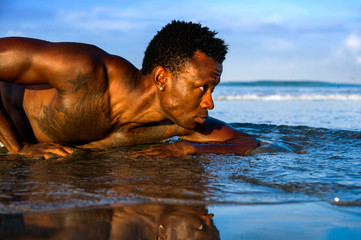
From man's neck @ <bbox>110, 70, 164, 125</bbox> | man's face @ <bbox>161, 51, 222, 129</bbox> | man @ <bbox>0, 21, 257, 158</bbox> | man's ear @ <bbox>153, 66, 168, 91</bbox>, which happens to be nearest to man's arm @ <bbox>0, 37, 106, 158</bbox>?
man @ <bbox>0, 21, 257, 158</bbox>

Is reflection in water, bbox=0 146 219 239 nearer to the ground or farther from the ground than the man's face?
nearer to the ground

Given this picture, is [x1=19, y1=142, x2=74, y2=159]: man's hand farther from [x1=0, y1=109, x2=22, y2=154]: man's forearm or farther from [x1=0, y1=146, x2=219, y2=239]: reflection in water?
[x1=0, y1=146, x2=219, y2=239]: reflection in water

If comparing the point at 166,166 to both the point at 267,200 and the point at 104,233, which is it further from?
the point at 104,233

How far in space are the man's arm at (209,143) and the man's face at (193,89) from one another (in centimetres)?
33

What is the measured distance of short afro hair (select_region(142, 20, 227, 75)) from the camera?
137 inches

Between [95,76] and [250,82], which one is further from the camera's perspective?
[250,82]

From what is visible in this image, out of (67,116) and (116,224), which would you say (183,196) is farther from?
(67,116)

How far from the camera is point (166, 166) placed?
132 inches

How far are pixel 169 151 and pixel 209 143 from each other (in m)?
0.49

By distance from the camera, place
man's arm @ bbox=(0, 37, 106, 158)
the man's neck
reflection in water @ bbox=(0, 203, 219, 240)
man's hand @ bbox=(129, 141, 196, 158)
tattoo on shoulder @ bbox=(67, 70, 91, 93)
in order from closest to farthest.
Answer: reflection in water @ bbox=(0, 203, 219, 240) < man's arm @ bbox=(0, 37, 106, 158) < tattoo on shoulder @ bbox=(67, 70, 91, 93) < the man's neck < man's hand @ bbox=(129, 141, 196, 158)

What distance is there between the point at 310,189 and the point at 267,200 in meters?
0.38

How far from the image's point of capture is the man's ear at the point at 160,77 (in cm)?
352

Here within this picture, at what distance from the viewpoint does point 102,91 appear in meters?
3.50

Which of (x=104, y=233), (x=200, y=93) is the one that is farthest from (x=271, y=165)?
(x=104, y=233)
